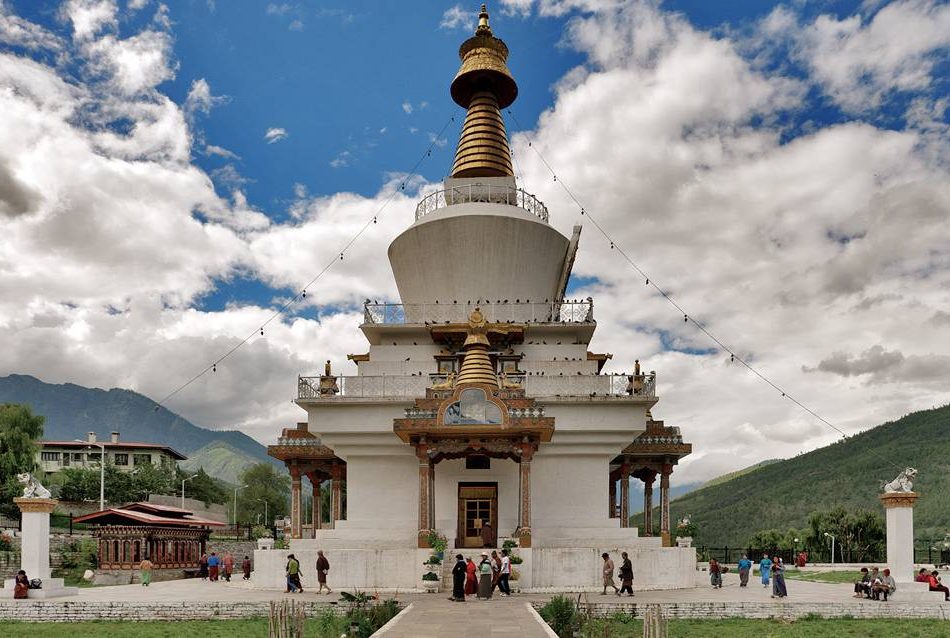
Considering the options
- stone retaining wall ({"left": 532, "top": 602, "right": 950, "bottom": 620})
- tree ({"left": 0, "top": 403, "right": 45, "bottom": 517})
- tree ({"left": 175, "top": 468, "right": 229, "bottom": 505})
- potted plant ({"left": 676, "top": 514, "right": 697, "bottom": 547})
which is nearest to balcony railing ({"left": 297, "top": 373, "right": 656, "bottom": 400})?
potted plant ({"left": 676, "top": 514, "right": 697, "bottom": 547})

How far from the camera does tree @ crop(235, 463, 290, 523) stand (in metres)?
88.8

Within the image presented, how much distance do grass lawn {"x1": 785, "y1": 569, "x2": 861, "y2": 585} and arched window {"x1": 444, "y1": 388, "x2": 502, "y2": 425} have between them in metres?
16.1

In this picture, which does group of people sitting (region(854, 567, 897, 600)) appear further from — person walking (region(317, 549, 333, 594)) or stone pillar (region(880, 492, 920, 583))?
person walking (region(317, 549, 333, 594))

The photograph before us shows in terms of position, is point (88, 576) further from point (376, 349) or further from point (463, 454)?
point (463, 454)

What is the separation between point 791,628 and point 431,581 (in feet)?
34.5

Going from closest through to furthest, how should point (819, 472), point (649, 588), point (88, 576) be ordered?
point (649, 588) → point (88, 576) → point (819, 472)

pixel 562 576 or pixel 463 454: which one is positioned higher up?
pixel 463 454

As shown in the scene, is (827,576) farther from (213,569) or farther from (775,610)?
(213,569)

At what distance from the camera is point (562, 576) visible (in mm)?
25484

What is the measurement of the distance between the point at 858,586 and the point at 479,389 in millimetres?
12830

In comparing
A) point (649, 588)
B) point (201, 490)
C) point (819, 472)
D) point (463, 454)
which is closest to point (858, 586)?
point (649, 588)

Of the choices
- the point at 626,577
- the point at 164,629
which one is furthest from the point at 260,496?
the point at 164,629

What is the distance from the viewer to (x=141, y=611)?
2042 cm

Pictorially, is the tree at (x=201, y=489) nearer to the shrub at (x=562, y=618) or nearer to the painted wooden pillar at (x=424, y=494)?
the painted wooden pillar at (x=424, y=494)
